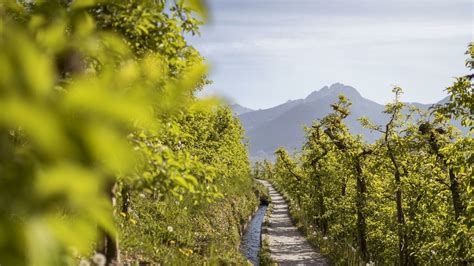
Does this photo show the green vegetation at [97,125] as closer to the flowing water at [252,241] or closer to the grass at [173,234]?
the grass at [173,234]

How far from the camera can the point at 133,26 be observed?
3.61 m

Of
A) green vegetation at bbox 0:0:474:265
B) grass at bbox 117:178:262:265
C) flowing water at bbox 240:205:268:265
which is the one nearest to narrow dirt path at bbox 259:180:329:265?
flowing water at bbox 240:205:268:265

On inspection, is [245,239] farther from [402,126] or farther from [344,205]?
[402,126]

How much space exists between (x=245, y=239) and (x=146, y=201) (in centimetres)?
1332

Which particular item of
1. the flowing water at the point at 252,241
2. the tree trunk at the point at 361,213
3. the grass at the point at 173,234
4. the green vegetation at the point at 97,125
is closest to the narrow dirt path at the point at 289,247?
the flowing water at the point at 252,241

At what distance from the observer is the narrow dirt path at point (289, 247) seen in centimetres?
1794

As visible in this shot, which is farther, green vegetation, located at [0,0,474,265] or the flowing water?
the flowing water

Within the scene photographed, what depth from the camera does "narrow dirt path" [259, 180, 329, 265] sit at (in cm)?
1794

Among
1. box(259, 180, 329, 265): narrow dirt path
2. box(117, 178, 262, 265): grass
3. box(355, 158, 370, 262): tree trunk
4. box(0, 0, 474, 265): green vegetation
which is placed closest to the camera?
box(0, 0, 474, 265): green vegetation

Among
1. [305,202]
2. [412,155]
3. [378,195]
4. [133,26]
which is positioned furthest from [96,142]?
[305,202]

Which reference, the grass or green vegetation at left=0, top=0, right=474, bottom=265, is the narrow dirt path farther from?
green vegetation at left=0, top=0, right=474, bottom=265

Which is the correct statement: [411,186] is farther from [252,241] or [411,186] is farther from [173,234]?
[252,241]

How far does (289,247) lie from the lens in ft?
69.4

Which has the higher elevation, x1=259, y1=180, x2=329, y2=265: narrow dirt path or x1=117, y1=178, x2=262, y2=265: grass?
x1=117, y1=178, x2=262, y2=265: grass
